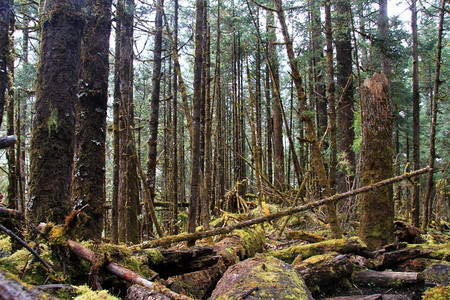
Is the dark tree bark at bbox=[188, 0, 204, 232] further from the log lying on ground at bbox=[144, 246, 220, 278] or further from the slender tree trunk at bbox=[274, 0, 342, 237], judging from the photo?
the log lying on ground at bbox=[144, 246, 220, 278]

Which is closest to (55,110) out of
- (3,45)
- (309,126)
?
(3,45)

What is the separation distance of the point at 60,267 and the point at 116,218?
4.61 metres

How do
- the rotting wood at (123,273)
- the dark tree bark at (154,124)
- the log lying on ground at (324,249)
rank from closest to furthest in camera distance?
the rotting wood at (123,273) < the log lying on ground at (324,249) < the dark tree bark at (154,124)

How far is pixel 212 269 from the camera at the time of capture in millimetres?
3988

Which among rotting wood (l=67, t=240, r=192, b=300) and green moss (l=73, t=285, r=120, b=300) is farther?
rotting wood (l=67, t=240, r=192, b=300)

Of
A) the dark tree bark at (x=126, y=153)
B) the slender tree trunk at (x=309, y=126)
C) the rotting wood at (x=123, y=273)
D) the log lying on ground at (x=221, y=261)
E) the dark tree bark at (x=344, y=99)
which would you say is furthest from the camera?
the dark tree bark at (x=344, y=99)

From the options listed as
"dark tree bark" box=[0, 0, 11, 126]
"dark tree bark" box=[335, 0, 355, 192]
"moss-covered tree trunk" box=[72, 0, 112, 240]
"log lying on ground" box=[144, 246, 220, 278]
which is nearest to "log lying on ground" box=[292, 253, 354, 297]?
"log lying on ground" box=[144, 246, 220, 278]

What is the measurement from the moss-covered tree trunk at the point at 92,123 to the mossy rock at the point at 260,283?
218 centimetres

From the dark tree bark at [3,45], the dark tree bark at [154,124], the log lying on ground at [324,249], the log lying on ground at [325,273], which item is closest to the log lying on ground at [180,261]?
the log lying on ground at [325,273]

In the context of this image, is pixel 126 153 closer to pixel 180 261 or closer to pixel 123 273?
pixel 180 261

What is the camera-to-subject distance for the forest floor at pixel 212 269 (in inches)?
76.4

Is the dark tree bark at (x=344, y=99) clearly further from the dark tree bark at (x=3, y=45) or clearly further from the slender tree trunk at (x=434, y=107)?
the dark tree bark at (x=3, y=45)

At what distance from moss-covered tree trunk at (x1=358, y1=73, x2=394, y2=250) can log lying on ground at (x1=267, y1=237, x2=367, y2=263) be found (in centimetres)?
78

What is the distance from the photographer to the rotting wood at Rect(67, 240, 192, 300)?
1810mm
